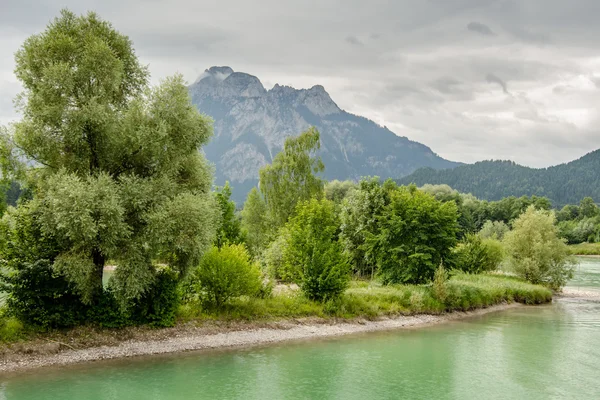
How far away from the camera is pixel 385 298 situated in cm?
3675

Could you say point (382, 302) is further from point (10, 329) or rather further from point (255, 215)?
point (255, 215)

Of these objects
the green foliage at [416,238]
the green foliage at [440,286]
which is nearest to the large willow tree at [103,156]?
the green foliage at [416,238]

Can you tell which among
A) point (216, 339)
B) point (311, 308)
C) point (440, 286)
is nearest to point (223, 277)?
point (216, 339)

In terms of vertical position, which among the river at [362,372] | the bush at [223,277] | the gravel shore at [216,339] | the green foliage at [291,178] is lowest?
the river at [362,372]

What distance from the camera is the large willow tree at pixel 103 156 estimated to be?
77.7 feet

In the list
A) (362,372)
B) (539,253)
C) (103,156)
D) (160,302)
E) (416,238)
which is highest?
(103,156)

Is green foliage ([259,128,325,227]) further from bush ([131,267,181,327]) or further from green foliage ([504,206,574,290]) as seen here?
bush ([131,267,181,327])

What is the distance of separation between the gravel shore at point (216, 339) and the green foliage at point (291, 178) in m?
24.2

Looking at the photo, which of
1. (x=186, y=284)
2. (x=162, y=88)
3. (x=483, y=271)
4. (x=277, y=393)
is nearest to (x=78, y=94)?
(x=162, y=88)

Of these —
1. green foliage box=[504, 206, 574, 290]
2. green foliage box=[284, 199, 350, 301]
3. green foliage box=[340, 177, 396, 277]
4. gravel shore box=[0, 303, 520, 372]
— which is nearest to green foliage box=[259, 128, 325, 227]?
green foliage box=[340, 177, 396, 277]

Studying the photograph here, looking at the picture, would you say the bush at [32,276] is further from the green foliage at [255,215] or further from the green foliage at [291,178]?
the green foliage at [255,215]

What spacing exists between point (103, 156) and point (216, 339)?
1179 cm

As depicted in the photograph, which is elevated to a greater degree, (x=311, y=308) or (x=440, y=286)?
(x=440, y=286)

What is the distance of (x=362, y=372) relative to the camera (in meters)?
24.7
